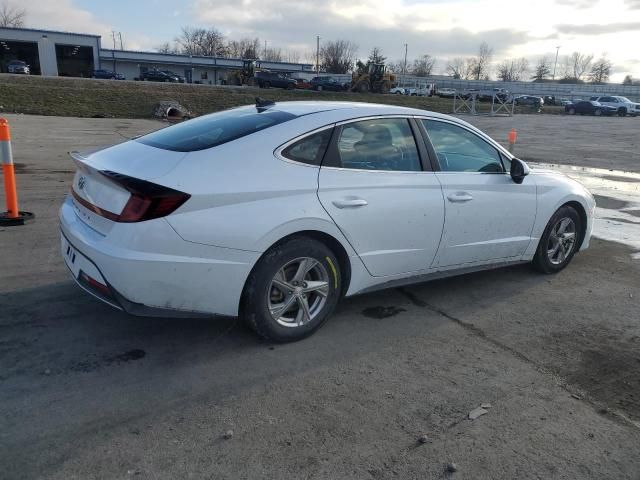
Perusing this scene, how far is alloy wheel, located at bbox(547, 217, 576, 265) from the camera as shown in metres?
5.54

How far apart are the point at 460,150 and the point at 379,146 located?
37.4 inches

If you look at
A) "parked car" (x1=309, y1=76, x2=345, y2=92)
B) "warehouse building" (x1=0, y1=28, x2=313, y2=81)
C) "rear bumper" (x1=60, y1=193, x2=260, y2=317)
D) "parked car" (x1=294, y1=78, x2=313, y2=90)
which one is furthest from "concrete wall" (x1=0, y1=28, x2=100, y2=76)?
"rear bumper" (x1=60, y1=193, x2=260, y2=317)

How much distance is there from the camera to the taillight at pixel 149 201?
3.20m

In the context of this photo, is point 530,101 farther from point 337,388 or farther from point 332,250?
point 337,388

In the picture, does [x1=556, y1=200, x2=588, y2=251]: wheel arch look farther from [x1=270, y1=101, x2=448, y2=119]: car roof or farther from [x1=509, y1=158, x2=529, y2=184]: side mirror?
[x1=270, y1=101, x2=448, y2=119]: car roof

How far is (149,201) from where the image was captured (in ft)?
10.5

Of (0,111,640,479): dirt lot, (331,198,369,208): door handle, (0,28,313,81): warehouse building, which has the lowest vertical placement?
(0,111,640,479): dirt lot

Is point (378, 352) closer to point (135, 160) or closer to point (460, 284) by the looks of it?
point (460, 284)

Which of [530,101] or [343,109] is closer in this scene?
[343,109]

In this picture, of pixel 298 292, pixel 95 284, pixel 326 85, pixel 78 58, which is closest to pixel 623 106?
pixel 326 85

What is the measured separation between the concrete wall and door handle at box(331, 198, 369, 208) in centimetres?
7494

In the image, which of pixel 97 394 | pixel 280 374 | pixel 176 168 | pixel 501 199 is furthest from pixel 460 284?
pixel 97 394

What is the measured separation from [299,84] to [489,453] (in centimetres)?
5231

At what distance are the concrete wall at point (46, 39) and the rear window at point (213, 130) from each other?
73.9 metres
